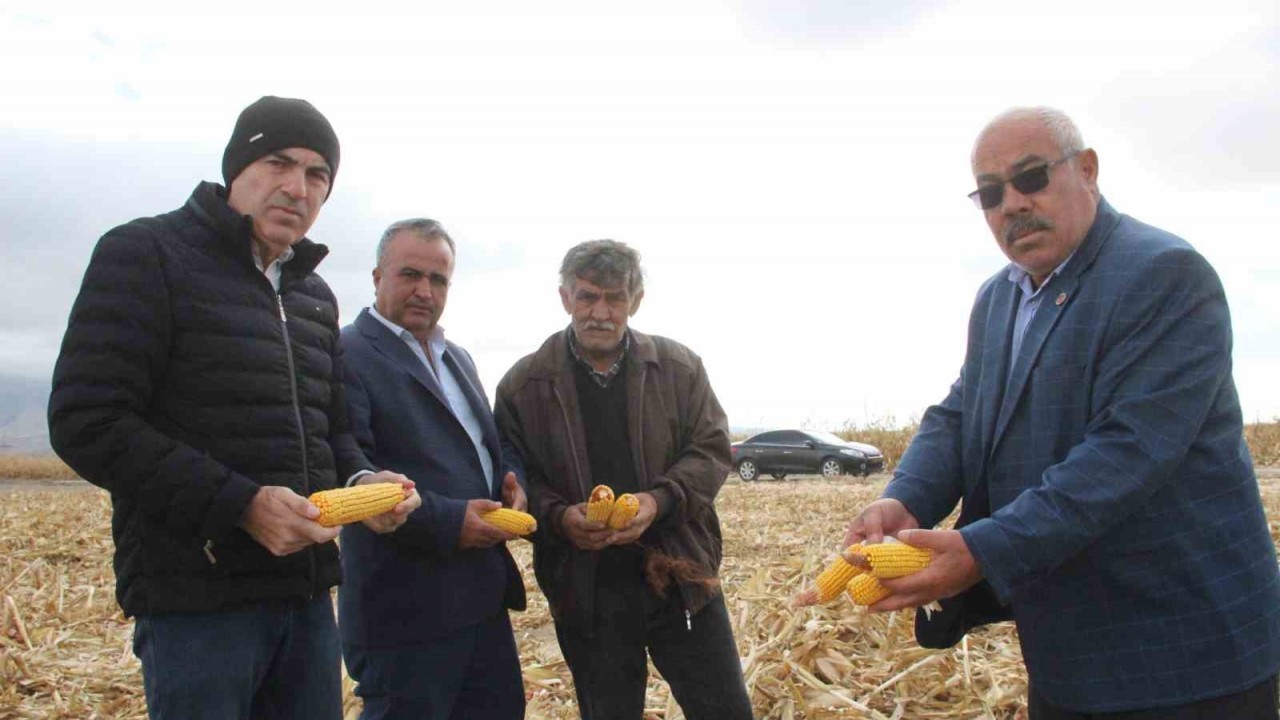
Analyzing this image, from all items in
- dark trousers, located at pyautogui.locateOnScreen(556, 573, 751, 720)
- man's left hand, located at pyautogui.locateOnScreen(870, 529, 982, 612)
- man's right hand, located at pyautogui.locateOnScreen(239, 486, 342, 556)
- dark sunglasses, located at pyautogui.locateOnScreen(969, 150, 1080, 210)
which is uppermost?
dark sunglasses, located at pyautogui.locateOnScreen(969, 150, 1080, 210)

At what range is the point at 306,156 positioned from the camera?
2.56 meters

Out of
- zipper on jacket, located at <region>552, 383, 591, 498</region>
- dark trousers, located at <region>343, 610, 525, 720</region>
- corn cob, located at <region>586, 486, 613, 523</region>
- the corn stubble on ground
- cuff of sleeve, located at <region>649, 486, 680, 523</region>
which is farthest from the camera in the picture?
the corn stubble on ground

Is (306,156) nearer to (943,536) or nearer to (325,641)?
(325,641)

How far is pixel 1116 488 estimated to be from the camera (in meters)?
2.01

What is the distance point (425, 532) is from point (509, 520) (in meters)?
0.29

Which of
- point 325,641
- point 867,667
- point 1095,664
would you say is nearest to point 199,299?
point 325,641

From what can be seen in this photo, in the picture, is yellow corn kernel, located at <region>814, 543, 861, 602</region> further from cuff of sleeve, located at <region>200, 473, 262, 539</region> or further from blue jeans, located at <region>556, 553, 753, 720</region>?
cuff of sleeve, located at <region>200, 473, 262, 539</region>

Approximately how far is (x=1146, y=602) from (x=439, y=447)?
7.39 ft

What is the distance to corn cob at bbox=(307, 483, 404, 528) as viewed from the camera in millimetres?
2303

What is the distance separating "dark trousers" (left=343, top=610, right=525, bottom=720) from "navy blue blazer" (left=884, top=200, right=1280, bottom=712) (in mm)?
1835

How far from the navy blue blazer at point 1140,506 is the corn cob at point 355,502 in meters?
1.58

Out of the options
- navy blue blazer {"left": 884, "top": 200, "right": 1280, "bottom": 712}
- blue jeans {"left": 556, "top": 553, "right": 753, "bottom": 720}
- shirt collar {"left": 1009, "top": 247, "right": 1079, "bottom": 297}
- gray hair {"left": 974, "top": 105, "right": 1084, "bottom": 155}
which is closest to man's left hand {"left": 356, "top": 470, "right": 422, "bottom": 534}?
blue jeans {"left": 556, "top": 553, "right": 753, "bottom": 720}

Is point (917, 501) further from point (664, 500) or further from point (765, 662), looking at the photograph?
point (765, 662)

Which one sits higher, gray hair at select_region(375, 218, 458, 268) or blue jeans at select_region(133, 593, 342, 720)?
gray hair at select_region(375, 218, 458, 268)
